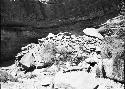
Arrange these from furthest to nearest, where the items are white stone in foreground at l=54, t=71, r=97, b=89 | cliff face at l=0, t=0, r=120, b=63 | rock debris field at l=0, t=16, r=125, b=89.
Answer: cliff face at l=0, t=0, r=120, b=63 < rock debris field at l=0, t=16, r=125, b=89 < white stone in foreground at l=54, t=71, r=97, b=89

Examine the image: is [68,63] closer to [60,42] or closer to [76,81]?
[60,42]

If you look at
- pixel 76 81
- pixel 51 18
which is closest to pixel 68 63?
pixel 76 81

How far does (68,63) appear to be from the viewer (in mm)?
10750

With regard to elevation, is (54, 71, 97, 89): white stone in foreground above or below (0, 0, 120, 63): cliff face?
below

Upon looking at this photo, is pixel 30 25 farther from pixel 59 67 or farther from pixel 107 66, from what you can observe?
pixel 107 66

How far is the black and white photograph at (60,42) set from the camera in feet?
29.7

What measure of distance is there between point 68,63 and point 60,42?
1.88 meters

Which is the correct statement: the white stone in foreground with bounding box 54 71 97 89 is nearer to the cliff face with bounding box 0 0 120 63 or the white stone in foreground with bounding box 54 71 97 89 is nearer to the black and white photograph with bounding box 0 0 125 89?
the black and white photograph with bounding box 0 0 125 89

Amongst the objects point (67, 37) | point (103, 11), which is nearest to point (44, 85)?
point (67, 37)

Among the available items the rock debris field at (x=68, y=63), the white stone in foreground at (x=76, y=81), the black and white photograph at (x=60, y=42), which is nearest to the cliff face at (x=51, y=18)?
the black and white photograph at (x=60, y=42)

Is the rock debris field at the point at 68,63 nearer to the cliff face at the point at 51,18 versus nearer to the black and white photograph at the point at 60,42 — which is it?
the black and white photograph at the point at 60,42

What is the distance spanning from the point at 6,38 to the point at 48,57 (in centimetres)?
293

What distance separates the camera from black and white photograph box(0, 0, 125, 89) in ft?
29.7

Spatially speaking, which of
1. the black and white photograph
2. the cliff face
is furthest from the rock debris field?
the cliff face
